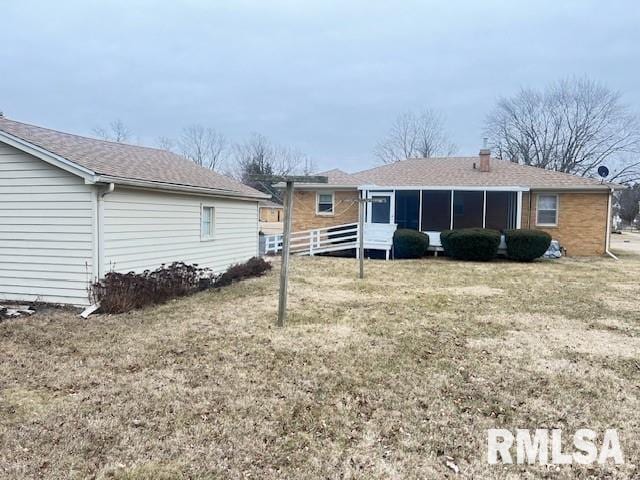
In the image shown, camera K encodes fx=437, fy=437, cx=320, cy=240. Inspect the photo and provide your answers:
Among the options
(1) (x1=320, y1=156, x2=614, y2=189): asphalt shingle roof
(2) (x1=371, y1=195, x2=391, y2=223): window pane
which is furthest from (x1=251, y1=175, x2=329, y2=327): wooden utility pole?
(2) (x1=371, y1=195, x2=391, y2=223): window pane

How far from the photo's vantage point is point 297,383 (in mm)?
4574

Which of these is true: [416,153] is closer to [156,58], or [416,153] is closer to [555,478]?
[156,58]

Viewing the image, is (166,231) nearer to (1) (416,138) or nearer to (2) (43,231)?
(2) (43,231)

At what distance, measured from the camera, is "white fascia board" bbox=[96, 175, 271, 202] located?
311 inches

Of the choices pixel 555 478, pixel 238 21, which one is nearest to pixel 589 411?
pixel 555 478

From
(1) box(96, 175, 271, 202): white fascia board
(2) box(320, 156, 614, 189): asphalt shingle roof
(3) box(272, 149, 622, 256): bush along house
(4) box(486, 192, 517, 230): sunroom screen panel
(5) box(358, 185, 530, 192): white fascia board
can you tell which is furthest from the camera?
(4) box(486, 192, 517, 230): sunroom screen panel

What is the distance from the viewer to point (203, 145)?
2165 inches

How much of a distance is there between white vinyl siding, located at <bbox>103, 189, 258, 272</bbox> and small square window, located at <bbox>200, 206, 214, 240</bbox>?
0.11 metres

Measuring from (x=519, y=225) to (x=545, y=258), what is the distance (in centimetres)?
170

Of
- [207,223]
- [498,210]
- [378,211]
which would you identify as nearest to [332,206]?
[378,211]

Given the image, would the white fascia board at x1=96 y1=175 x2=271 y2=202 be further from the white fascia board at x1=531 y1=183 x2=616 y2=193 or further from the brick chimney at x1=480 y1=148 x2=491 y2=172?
the white fascia board at x1=531 y1=183 x2=616 y2=193

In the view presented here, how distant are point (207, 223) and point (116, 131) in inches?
1826

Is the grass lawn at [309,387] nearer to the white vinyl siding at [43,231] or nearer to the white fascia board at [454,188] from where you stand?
the white vinyl siding at [43,231]

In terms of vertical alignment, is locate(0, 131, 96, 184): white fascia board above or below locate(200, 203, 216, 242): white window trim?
above
